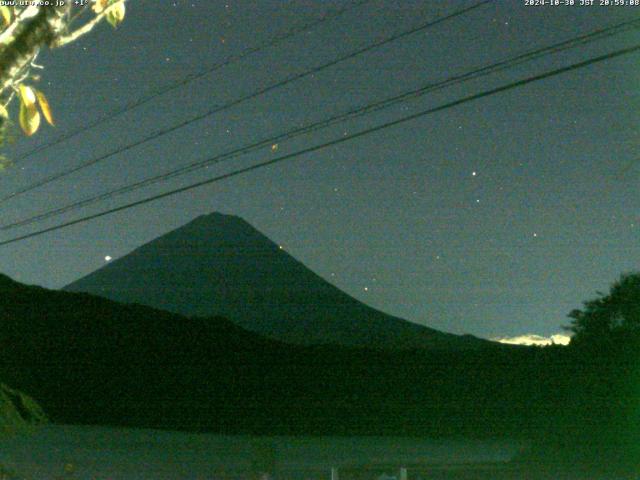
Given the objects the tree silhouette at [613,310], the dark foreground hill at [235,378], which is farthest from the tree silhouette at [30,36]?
the tree silhouette at [613,310]

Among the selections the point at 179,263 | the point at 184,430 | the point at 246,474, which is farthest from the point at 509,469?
the point at 179,263

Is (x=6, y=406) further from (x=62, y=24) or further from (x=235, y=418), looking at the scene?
(x=235, y=418)

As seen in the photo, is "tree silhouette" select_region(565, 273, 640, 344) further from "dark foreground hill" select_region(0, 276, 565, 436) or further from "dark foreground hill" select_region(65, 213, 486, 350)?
"dark foreground hill" select_region(0, 276, 565, 436)

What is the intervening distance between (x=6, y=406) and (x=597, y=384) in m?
13.8

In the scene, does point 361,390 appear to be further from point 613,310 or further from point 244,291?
point 244,291

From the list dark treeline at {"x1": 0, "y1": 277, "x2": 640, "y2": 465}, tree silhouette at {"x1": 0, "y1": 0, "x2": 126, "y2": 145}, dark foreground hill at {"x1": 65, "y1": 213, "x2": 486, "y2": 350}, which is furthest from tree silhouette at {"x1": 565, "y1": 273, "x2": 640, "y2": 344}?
tree silhouette at {"x1": 0, "y1": 0, "x2": 126, "y2": 145}

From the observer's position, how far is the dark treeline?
15617 millimetres

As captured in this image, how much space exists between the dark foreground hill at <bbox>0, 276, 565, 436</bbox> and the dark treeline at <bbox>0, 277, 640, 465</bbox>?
0.02 metres

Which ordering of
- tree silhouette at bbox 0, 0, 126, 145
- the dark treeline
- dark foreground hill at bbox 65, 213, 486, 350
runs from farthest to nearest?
dark foreground hill at bbox 65, 213, 486, 350, the dark treeline, tree silhouette at bbox 0, 0, 126, 145

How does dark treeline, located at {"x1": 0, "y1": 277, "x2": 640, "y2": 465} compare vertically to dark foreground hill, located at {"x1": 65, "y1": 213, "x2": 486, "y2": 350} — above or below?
below

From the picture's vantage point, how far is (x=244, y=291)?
163 ft

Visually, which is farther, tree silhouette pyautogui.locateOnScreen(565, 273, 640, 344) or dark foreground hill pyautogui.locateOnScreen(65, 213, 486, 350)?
dark foreground hill pyautogui.locateOnScreen(65, 213, 486, 350)

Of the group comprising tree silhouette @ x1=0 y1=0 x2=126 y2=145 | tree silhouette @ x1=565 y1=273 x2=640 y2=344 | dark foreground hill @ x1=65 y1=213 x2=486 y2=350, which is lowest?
tree silhouette @ x1=0 y1=0 x2=126 y2=145

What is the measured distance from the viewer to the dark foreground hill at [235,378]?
51.4ft
